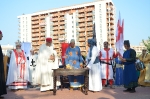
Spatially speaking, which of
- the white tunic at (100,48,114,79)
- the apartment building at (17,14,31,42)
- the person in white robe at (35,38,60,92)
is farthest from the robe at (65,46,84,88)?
the apartment building at (17,14,31,42)

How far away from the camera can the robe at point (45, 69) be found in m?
7.63

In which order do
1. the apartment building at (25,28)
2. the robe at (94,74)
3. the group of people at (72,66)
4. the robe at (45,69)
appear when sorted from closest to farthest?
the robe at (45,69) → the group of people at (72,66) → the robe at (94,74) → the apartment building at (25,28)

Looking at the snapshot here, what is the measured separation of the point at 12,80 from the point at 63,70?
7.56ft

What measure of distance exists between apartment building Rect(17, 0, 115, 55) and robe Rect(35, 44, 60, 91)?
54.8 metres

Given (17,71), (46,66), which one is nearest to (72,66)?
(46,66)

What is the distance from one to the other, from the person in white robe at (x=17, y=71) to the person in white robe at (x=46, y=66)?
3.54 feet

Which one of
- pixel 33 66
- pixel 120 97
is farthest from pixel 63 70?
pixel 33 66

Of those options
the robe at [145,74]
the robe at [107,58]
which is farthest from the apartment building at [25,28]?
the robe at [107,58]

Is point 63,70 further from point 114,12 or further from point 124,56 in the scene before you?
point 114,12

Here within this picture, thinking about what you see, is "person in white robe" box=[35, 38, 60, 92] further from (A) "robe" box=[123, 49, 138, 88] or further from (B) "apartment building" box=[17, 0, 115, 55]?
(B) "apartment building" box=[17, 0, 115, 55]

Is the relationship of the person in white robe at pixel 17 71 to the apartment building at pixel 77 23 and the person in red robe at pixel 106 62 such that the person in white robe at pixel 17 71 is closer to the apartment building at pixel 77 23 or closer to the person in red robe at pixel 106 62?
the person in red robe at pixel 106 62

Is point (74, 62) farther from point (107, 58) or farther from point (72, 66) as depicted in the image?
point (107, 58)

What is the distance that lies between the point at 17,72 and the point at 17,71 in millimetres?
40

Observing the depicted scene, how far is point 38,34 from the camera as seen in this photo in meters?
84.7
